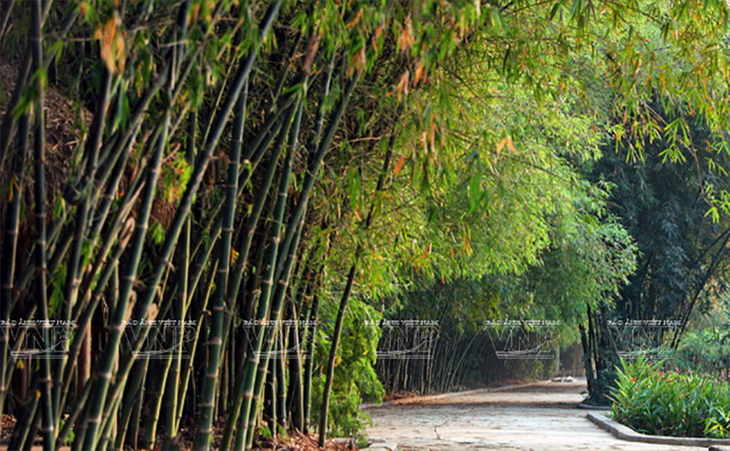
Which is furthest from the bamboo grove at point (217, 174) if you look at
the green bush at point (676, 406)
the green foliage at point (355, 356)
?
the green bush at point (676, 406)

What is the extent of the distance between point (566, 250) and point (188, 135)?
11527 mm

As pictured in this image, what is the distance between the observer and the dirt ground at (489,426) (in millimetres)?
9461

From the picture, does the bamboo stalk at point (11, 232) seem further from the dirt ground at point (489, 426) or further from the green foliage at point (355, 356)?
the dirt ground at point (489, 426)

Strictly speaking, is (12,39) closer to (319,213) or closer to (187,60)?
(187,60)

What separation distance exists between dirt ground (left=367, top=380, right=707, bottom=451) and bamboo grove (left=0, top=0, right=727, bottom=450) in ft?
9.40

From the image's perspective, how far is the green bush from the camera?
34.1 ft

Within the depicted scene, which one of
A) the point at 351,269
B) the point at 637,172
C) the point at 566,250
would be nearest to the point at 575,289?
the point at 566,250

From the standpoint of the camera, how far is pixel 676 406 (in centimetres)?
Result: 1088

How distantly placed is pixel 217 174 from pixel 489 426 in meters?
8.56

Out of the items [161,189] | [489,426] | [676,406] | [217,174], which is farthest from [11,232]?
[489,426]

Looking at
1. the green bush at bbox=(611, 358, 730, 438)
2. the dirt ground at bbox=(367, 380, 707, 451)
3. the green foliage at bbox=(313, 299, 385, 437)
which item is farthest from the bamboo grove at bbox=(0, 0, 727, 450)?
the green bush at bbox=(611, 358, 730, 438)

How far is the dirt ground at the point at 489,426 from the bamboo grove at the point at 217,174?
2.87 m

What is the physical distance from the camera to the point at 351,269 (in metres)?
6.03

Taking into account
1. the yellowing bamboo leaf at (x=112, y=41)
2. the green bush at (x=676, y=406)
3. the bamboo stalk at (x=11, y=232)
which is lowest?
the green bush at (x=676, y=406)
